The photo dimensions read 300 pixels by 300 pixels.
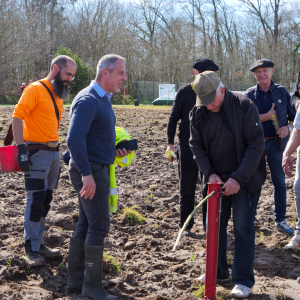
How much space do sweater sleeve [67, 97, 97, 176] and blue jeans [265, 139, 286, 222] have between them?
2.69 meters

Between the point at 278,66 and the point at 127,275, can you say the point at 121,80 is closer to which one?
the point at 127,275

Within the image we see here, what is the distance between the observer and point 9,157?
3.93 m

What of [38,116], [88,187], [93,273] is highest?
[38,116]

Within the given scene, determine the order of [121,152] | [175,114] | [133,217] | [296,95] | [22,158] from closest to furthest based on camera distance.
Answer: [121,152]
[22,158]
[296,95]
[175,114]
[133,217]

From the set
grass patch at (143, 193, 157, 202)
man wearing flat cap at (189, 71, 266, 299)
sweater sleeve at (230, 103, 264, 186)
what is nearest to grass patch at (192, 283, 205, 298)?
man wearing flat cap at (189, 71, 266, 299)

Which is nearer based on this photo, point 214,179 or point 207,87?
point 207,87

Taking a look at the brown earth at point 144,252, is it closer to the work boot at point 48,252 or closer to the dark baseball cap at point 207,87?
the work boot at point 48,252

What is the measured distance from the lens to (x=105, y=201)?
321 cm

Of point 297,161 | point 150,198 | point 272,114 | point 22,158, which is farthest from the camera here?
point 150,198

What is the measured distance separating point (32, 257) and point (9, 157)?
1065 mm

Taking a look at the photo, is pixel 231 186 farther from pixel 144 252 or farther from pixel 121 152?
pixel 144 252

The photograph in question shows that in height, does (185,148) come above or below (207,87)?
below

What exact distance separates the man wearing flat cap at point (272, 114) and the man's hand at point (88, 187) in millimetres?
2580

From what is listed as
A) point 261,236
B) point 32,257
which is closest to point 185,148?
point 261,236
